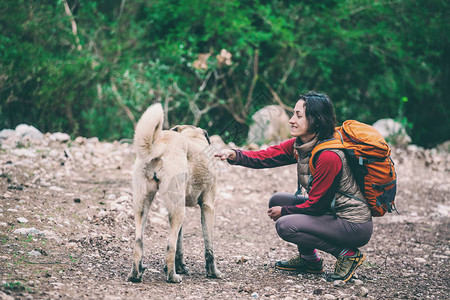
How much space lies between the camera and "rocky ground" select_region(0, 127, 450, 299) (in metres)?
3.34

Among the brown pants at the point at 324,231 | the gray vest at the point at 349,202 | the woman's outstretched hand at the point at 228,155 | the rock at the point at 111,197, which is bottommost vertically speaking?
the rock at the point at 111,197

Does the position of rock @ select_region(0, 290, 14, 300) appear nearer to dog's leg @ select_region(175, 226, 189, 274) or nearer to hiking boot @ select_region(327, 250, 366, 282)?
dog's leg @ select_region(175, 226, 189, 274)

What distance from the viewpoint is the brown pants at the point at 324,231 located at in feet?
12.1

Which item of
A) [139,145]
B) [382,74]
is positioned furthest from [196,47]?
[139,145]

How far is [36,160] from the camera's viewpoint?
6961 mm

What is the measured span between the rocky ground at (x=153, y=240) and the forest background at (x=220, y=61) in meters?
2.50

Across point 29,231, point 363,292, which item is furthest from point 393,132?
point 29,231

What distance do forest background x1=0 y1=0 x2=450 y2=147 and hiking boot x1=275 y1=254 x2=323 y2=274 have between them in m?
6.23

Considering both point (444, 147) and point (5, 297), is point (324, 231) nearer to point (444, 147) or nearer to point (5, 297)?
point (5, 297)

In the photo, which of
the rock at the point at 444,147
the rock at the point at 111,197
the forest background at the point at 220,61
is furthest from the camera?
the rock at the point at 444,147

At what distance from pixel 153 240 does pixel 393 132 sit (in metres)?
8.31

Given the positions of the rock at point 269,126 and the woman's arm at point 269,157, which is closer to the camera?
the woman's arm at point 269,157

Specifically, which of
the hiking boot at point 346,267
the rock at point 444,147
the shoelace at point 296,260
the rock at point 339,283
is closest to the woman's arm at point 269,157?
the shoelace at point 296,260

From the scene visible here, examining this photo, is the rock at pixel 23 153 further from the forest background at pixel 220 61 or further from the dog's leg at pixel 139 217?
the dog's leg at pixel 139 217
